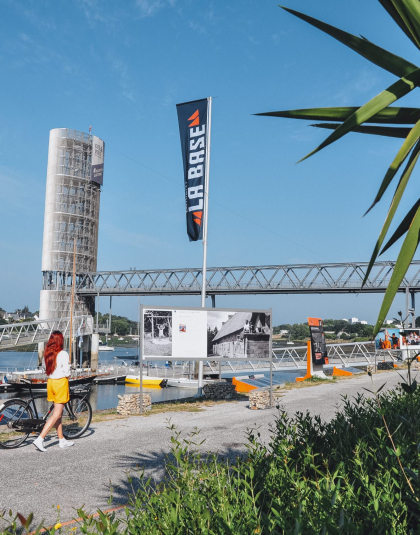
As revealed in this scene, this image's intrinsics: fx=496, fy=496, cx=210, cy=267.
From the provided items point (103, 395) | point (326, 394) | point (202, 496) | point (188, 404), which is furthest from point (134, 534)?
point (103, 395)

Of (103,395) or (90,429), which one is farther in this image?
(103,395)

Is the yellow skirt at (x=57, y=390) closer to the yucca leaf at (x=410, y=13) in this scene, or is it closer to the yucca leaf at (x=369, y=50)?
the yucca leaf at (x=369, y=50)

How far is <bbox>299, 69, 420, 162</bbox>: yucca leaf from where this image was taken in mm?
3182

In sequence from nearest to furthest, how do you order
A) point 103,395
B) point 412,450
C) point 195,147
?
point 412,450
point 195,147
point 103,395

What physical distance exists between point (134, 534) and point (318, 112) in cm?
327

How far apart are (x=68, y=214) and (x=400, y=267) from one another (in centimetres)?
8729

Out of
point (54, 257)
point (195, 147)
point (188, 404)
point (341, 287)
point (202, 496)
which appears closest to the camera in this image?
point (202, 496)

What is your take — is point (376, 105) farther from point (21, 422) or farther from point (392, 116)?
point (21, 422)

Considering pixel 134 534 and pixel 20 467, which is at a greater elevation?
pixel 134 534

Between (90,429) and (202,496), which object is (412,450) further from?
(90,429)

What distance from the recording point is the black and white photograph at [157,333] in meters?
14.0

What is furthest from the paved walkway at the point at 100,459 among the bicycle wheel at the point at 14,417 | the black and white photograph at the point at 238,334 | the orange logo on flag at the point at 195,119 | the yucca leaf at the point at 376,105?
the orange logo on flag at the point at 195,119

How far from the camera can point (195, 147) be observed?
21297mm

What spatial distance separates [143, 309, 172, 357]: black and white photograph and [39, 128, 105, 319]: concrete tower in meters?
72.8
